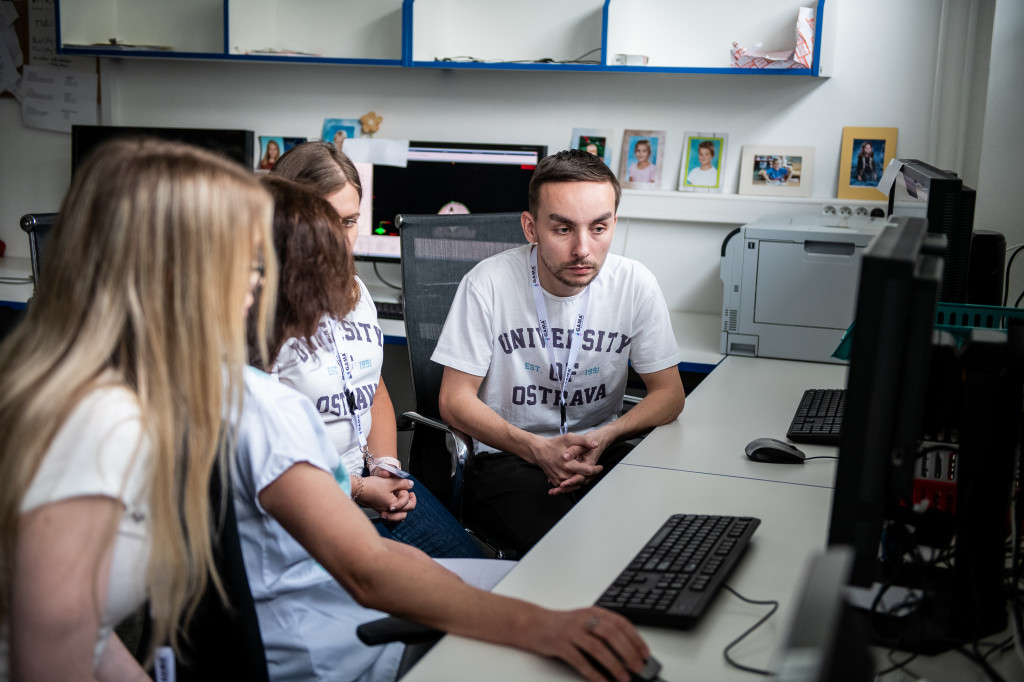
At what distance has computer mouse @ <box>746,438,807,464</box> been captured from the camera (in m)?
1.64

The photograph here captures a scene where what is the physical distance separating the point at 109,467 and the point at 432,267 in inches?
60.3

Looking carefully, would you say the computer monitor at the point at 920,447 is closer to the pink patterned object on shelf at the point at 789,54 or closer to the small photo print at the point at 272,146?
the pink patterned object on shelf at the point at 789,54

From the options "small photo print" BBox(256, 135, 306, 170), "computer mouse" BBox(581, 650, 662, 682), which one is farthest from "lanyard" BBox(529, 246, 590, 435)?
"small photo print" BBox(256, 135, 306, 170)

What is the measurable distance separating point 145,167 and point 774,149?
2.58 m

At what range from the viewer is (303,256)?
1.27 meters

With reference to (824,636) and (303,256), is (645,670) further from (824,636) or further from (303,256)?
(303,256)

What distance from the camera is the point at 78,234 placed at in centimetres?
80

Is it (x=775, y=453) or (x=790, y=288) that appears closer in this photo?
(x=775, y=453)

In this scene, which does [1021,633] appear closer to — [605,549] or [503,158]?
[605,549]

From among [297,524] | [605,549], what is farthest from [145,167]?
[605,549]

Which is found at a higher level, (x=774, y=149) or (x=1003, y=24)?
(x=1003, y=24)

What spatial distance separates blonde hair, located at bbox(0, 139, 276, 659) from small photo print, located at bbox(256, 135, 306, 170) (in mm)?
2724

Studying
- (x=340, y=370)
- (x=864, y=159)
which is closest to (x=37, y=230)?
(x=340, y=370)

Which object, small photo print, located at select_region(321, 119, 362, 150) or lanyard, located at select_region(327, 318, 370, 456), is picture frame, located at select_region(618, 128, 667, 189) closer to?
small photo print, located at select_region(321, 119, 362, 150)
